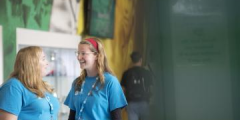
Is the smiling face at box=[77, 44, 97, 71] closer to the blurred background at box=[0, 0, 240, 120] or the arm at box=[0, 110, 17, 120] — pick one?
the arm at box=[0, 110, 17, 120]

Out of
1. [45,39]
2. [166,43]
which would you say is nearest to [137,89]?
[166,43]

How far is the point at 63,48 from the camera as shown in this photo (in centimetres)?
402

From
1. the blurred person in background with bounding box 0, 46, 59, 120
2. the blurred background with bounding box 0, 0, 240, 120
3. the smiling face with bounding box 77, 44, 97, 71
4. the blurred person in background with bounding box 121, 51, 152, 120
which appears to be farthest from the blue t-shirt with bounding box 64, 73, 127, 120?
the blurred person in background with bounding box 121, 51, 152, 120

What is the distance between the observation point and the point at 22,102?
83.4 inches

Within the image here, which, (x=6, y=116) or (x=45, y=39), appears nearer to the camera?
(x=6, y=116)

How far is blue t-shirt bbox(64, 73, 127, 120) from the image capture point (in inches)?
89.1

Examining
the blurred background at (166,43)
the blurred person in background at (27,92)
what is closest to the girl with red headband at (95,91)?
the blurred person in background at (27,92)

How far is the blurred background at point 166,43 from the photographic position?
399cm

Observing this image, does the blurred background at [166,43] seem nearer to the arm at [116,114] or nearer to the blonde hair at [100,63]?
the blonde hair at [100,63]

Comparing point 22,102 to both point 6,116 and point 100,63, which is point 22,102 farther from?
point 100,63

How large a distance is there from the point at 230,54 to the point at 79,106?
2.75 m

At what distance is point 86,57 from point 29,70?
0.39 meters

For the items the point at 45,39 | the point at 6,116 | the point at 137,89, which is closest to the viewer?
the point at 6,116

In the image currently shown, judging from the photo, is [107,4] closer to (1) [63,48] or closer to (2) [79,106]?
(1) [63,48]
